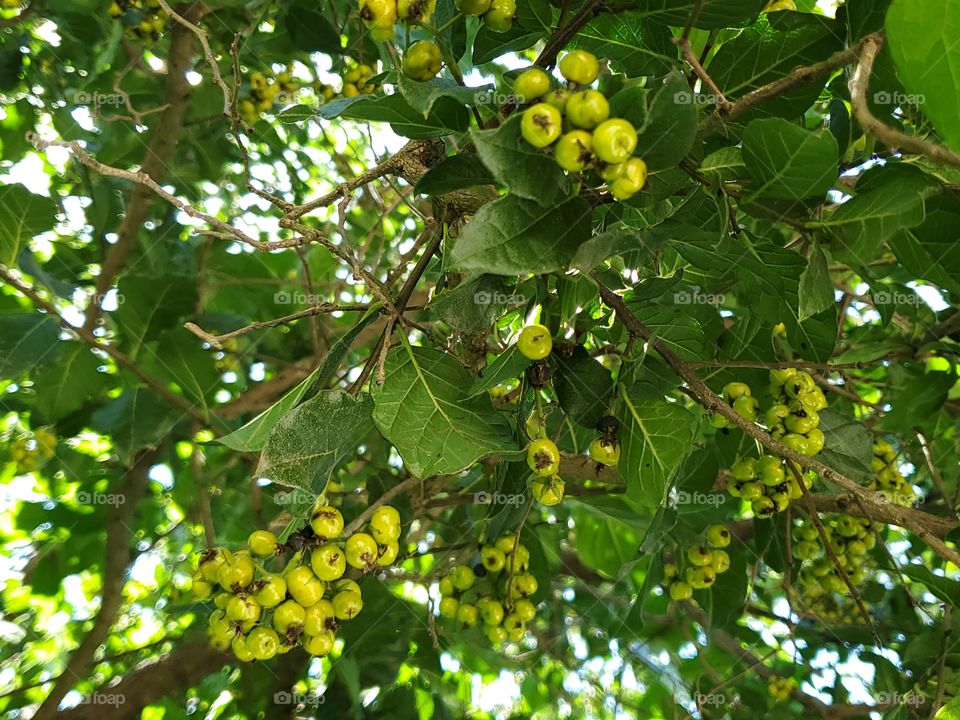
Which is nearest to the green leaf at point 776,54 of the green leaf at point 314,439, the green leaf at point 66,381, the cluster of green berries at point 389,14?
the cluster of green berries at point 389,14

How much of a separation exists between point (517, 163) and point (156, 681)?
2.33 metres

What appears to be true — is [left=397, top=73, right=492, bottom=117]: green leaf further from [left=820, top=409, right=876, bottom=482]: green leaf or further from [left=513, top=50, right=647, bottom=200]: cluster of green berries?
[left=820, top=409, right=876, bottom=482]: green leaf

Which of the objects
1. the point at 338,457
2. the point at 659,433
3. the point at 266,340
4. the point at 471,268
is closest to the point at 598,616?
the point at 266,340

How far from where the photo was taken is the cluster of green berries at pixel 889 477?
6.40ft

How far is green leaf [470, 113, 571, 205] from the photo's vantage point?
0.90 meters

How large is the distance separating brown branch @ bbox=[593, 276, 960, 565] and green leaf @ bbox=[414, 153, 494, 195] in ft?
0.84

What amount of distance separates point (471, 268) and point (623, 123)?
26 centimetres

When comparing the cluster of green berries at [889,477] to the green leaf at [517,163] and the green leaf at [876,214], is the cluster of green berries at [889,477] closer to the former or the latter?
the green leaf at [876,214]

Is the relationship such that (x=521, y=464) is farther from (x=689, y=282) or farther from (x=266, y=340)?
(x=266, y=340)

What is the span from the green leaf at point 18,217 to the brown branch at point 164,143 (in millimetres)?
526

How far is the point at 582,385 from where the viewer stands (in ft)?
4.29

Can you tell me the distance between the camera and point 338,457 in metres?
1.18

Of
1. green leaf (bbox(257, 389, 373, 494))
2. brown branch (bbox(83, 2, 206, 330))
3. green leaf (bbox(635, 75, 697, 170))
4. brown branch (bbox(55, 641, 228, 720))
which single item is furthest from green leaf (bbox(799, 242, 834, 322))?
brown branch (bbox(83, 2, 206, 330))

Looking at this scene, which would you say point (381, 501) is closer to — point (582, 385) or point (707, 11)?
point (582, 385)
